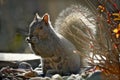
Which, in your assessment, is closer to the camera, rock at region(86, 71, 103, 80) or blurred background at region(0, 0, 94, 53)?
rock at region(86, 71, 103, 80)

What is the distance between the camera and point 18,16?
10305 mm

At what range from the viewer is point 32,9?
10109 millimetres

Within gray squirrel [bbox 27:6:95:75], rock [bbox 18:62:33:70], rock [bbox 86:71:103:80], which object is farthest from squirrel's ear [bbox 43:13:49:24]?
rock [bbox 86:71:103:80]

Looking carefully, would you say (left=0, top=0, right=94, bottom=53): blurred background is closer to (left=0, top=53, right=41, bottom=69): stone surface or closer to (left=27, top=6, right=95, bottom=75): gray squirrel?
(left=0, top=53, right=41, bottom=69): stone surface

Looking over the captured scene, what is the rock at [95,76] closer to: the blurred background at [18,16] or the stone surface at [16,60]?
the stone surface at [16,60]

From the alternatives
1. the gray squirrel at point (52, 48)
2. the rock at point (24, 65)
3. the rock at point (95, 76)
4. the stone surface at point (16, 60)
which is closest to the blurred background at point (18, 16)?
the stone surface at point (16, 60)

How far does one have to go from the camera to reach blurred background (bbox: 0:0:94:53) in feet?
31.6

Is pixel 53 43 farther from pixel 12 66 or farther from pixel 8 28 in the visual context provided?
pixel 8 28

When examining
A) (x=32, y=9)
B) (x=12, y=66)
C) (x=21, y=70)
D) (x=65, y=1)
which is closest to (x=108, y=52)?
(x=21, y=70)

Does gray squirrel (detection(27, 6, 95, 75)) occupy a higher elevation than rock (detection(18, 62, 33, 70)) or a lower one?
higher

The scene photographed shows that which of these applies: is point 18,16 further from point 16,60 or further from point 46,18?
point 46,18

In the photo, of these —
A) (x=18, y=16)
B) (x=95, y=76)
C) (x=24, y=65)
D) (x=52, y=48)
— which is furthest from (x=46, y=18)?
(x=18, y=16)

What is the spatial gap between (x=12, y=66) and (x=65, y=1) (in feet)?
15.2

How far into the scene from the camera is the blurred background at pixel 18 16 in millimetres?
9641
